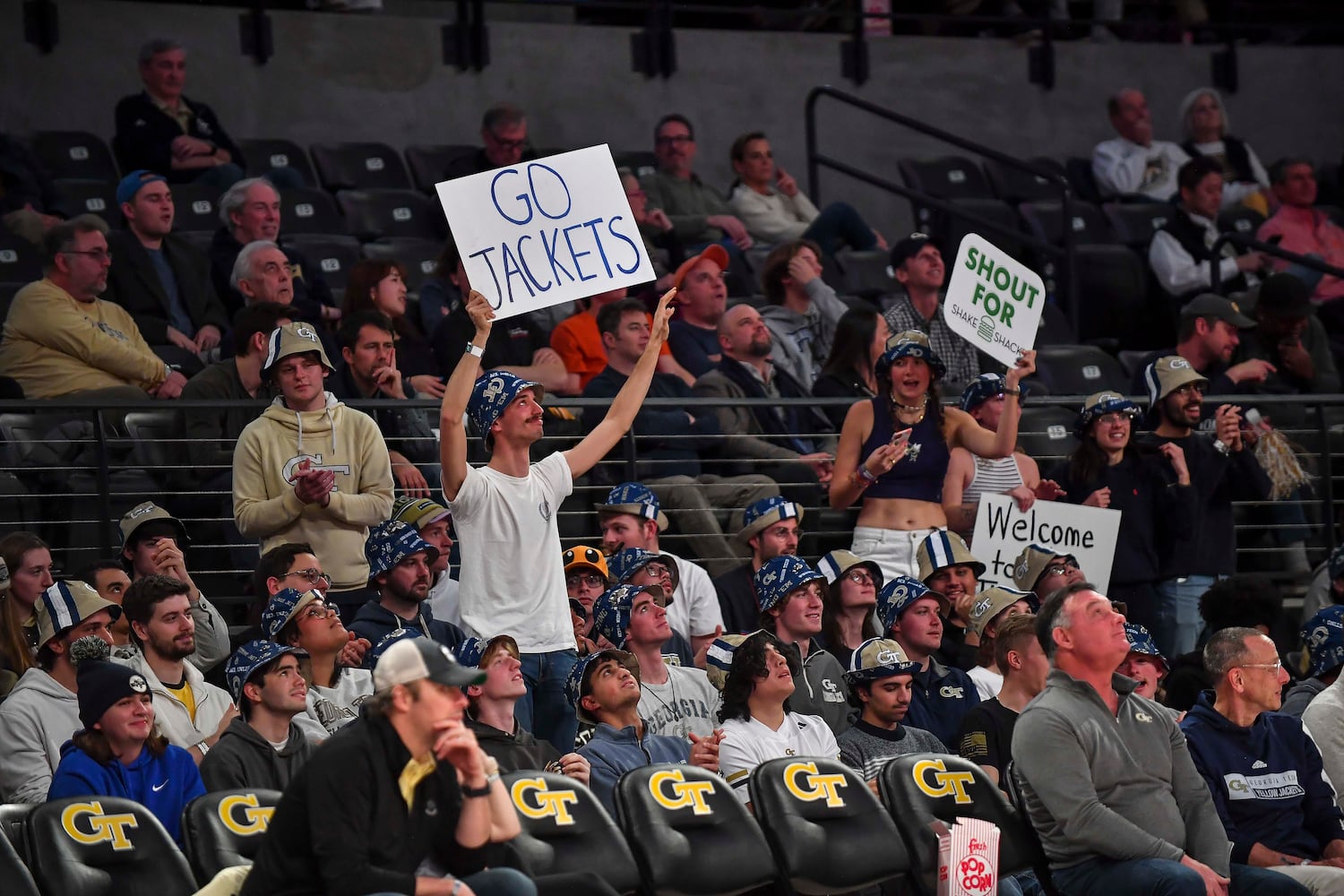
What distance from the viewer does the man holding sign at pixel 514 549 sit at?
23.9 ft

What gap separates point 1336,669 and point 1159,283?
16.3ft

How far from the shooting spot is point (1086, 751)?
261 inches

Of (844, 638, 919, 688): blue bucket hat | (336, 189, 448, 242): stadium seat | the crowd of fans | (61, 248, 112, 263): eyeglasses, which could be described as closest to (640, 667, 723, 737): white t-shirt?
the crowd of fans

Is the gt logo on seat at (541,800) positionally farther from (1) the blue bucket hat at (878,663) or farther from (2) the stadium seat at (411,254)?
(2) the stadium seat at (411,254)

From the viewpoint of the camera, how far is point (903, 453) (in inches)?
338

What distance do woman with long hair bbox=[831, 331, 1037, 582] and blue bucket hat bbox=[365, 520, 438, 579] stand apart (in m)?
1.92

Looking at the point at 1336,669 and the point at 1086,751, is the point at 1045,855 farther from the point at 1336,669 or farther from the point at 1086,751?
the point at 1336,669

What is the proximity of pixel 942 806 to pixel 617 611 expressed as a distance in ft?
4.93

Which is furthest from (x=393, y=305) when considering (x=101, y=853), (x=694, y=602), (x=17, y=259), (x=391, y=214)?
(x=101, y=853)

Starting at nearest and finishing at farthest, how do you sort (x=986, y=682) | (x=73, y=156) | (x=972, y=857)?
(x=972, y=857)
(x=986, y=682)
(x=73, y=156)

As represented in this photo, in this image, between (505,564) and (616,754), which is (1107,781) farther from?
(505,564)

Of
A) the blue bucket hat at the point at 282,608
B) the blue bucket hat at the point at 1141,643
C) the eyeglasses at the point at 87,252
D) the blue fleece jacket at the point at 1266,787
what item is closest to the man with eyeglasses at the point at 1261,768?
the blue fleece jacket at the point at 1266,787

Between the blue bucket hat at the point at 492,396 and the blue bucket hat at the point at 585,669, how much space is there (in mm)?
933

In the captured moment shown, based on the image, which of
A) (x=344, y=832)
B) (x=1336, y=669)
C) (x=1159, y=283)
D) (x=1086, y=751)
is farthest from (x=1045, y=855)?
(x=1159, y=283)
